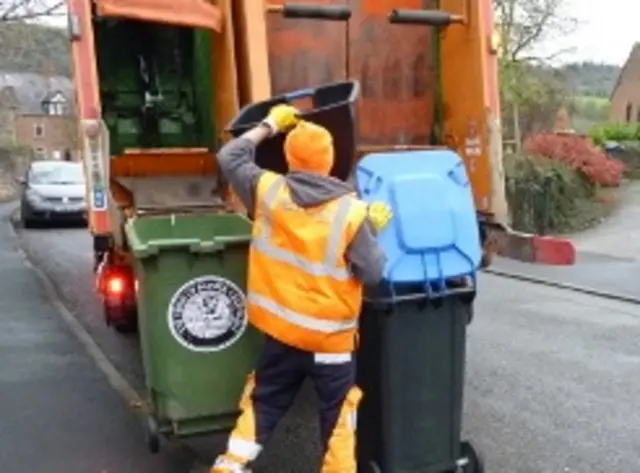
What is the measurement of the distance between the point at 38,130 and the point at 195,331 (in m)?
67.9

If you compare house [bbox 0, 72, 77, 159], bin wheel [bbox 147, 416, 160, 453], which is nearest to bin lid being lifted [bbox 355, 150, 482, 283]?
bin wheel [bbox 147, 416, 160, 453]

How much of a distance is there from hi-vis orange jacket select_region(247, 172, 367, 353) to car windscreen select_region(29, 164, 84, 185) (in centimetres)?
1394

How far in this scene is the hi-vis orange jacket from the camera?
3.25 meters

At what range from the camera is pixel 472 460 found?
3689 mm

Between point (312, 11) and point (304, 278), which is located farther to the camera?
point (312, 11)

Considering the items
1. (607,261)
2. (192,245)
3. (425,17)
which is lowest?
(607,261)

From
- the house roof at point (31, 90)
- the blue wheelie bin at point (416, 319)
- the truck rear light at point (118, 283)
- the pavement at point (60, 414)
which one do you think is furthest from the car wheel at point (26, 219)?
the house roof at point (31, 90)

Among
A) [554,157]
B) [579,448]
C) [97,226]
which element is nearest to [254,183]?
[97,226]

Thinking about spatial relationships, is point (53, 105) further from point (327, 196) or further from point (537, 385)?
point (327, 196)

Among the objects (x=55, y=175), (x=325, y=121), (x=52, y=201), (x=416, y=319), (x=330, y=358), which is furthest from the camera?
(x=55, y=175)

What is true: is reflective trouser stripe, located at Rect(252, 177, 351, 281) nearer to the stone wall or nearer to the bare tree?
the bare tree

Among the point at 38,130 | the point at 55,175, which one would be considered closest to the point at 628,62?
the point at 38,130

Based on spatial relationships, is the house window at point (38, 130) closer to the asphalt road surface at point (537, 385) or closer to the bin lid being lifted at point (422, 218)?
the asphalt road surface at point (537, 385)

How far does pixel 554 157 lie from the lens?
16750mm
